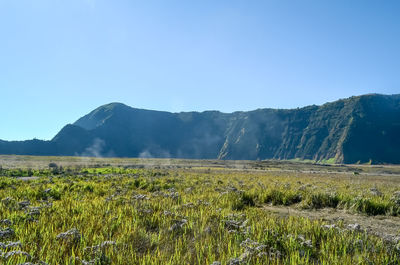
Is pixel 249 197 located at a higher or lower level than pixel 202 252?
lower

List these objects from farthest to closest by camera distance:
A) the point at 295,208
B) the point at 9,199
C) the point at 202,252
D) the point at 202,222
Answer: the point at 295,208 → the point at 9,199 → the point at 202,222 → the point at 202,252

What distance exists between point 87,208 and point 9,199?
3.92 meters

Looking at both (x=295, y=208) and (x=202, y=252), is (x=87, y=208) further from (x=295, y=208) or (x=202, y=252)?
(x=295, y=208)

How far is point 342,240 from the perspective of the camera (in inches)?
174

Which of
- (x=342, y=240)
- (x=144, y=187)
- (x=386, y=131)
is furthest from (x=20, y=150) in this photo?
(x=386, y=131)

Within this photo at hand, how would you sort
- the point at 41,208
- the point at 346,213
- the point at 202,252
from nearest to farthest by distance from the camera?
the point at 202,252, the point at 41,208, the point at 346,213

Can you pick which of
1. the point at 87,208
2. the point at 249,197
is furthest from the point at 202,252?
Answer: the point at 249,197

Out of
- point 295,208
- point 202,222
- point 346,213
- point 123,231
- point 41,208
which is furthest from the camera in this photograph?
point 295,208

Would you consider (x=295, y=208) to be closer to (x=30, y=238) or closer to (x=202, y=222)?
(x=202, y=222)

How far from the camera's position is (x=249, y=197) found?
423 inches

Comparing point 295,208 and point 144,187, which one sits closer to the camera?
point 295,208

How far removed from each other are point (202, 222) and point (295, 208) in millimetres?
6138

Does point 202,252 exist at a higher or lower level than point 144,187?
higher

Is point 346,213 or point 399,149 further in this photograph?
point 399,149
